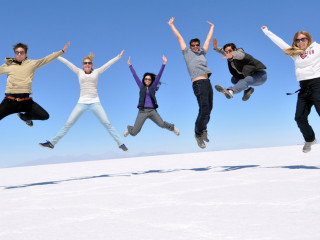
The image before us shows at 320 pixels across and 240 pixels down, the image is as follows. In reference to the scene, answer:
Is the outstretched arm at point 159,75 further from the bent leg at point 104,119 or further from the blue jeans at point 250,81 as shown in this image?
the blue jeans at point 250,81

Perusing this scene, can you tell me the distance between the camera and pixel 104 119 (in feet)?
22.7

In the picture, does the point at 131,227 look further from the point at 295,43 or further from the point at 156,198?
the point at 295,43

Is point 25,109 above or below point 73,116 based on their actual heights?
above

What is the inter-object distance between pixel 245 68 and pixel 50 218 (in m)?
4.65

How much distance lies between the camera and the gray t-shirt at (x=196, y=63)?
6094mm

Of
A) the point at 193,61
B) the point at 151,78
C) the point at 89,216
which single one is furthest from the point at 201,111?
the point at 89,216

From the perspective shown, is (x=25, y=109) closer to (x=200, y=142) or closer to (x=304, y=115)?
(x=200, y=142)

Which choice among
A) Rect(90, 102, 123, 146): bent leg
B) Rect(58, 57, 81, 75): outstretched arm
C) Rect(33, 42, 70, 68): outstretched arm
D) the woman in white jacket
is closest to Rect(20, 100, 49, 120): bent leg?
Rect(33, 42, 70, 68): outstretched arm

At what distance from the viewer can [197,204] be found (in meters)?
3.06

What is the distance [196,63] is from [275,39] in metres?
1.51

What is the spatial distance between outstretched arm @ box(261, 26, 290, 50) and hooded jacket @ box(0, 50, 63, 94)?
4344 millimetres

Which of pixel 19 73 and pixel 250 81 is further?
pixel 250 81

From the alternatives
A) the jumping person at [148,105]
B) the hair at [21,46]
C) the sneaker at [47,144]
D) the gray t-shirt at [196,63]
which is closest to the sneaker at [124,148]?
the jumping person at [148,105]

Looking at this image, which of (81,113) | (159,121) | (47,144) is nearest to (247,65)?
(159,121)
